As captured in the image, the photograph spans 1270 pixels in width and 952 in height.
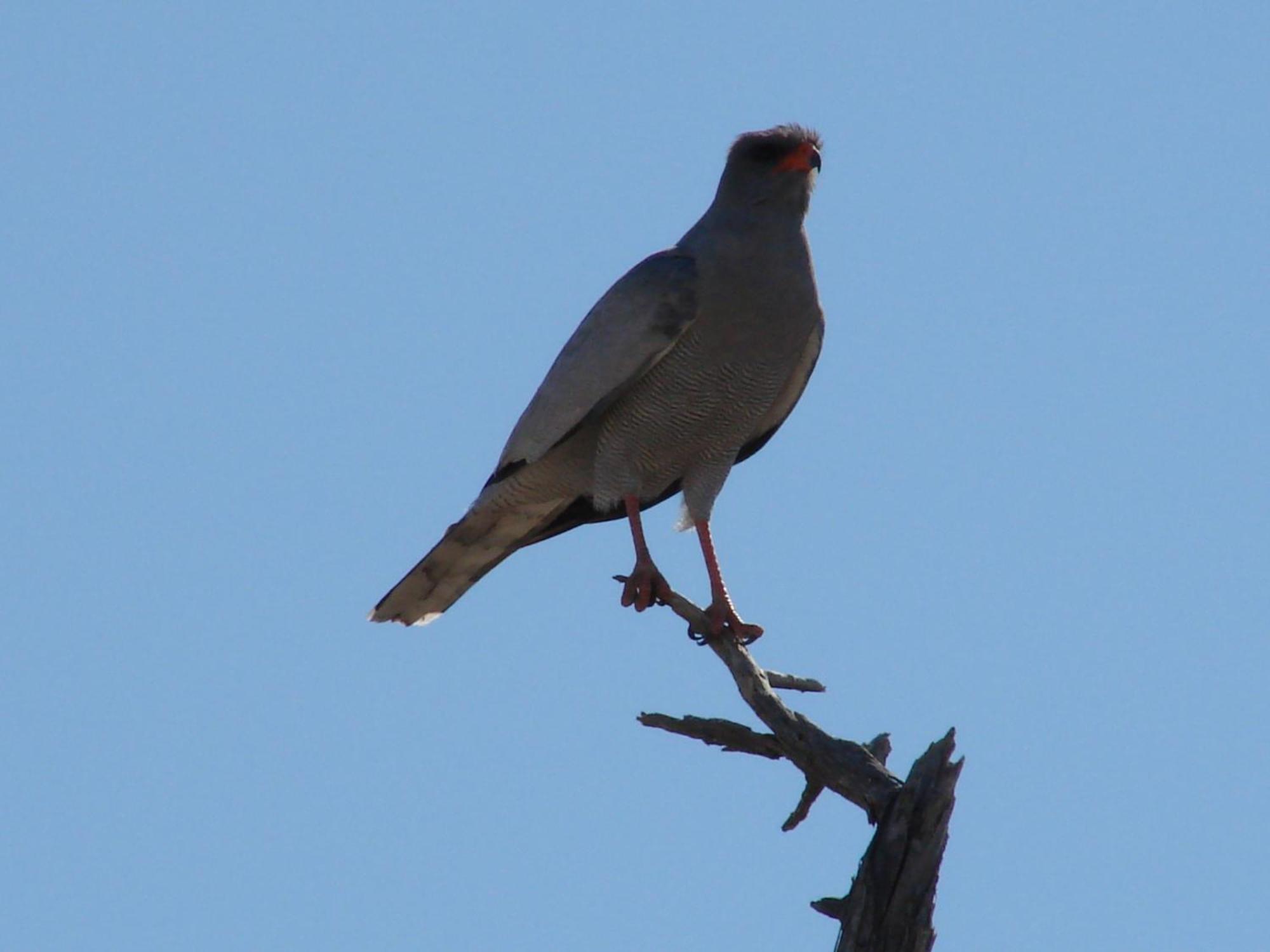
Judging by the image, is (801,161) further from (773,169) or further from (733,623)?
(733,623)

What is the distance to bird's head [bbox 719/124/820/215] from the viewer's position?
27.9 ft

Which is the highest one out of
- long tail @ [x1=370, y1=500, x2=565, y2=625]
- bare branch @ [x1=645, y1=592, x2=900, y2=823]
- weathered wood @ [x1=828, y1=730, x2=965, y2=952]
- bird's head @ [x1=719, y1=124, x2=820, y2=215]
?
bird's head @ [x1=719, y1=124, x2=820, y2=215]

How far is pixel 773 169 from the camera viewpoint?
28.1 feet

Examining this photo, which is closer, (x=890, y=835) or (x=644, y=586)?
(x=890, y=835)

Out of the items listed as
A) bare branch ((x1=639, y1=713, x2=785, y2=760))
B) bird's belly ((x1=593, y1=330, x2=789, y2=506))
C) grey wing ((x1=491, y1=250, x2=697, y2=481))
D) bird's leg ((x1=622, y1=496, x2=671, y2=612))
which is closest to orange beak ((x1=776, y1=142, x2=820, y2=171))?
grey wing ((x1=491, y1=250, x2=697, y2=481))

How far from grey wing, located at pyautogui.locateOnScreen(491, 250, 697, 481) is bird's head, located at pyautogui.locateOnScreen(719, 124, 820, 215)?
1.39ft

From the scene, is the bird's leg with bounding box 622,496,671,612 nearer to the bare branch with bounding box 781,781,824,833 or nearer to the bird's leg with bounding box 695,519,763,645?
the bird's leg with bounding box 695,519,763,645

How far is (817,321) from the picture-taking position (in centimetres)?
850

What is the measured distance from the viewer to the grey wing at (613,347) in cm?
820

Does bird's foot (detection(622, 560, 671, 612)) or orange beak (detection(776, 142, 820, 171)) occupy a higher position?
orange beak (detection(776, 142, 820, 171))

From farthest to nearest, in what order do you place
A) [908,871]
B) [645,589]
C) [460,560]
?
[460,560]
[645,589]
[908,871]

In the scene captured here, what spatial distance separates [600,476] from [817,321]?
3.96ft

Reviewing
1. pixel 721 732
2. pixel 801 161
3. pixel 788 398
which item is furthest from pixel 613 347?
pixel 721 732

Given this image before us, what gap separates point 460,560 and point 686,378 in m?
1.59
